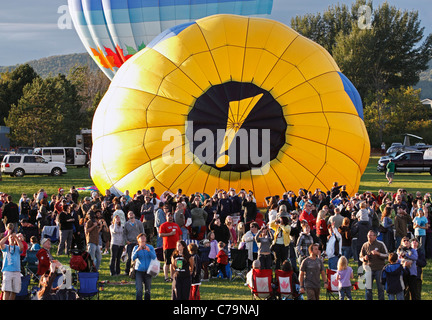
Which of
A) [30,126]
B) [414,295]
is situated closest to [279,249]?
[414,295]

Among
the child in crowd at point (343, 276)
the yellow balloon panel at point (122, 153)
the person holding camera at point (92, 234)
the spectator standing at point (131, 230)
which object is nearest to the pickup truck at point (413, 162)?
the yellow balloon panel at point (122, 153)

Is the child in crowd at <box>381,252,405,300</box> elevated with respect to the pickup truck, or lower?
lower

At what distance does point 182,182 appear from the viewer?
19297 millimetres

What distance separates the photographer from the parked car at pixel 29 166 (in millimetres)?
34438

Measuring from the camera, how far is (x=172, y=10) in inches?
1147

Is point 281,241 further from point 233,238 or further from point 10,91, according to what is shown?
point 10,91

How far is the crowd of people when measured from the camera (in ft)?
32.0

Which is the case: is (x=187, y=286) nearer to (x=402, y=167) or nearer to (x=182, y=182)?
(x=182, y=182)

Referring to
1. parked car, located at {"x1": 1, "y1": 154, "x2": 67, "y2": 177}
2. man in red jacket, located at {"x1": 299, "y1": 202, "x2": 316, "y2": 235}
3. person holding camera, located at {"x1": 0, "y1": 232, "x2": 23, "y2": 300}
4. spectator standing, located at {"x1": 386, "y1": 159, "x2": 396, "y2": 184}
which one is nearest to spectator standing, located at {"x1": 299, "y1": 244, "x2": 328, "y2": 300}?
man in red jacket, located at {"x1": 299, "y1": 202, "x2": 316, "y2": 235}

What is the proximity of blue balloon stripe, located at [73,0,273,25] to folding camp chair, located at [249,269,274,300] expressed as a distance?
65.9 feet

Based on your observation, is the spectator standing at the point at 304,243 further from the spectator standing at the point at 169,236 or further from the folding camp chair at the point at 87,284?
the folding camp chair at the point at 87,284

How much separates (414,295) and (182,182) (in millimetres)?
10518

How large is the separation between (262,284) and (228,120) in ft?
32.6

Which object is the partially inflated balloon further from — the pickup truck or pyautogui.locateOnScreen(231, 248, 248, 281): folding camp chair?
pyautogui.locateOnScreen(231, 248, 248, 281): folding camp chair
